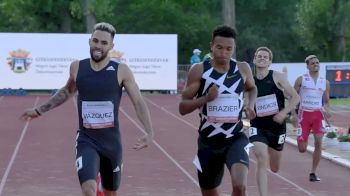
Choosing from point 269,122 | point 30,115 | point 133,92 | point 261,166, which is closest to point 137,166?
point 269,122

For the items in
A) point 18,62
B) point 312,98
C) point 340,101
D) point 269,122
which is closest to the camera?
point 269,122

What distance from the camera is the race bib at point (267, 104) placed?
11.2m

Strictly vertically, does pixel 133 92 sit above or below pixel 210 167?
above

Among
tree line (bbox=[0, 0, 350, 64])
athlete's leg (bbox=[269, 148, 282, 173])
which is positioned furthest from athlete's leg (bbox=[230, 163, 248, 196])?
tree line (bbox=[0, 0, 350, 64])

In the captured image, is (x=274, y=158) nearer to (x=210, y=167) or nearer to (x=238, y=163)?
(x=210, y=167)

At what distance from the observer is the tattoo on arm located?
8562mm

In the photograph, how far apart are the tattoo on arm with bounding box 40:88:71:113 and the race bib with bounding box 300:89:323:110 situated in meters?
6.11

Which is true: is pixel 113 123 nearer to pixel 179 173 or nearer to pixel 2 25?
pixel 179 173

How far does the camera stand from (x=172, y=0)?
213 ft

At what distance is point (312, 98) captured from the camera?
45.9 feet

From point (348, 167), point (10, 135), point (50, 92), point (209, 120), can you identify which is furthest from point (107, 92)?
point (50, 92)

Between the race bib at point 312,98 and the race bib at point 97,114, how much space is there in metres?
6.25

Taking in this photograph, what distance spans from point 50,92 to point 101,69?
1316 inches

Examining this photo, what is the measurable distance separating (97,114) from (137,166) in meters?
7.66
